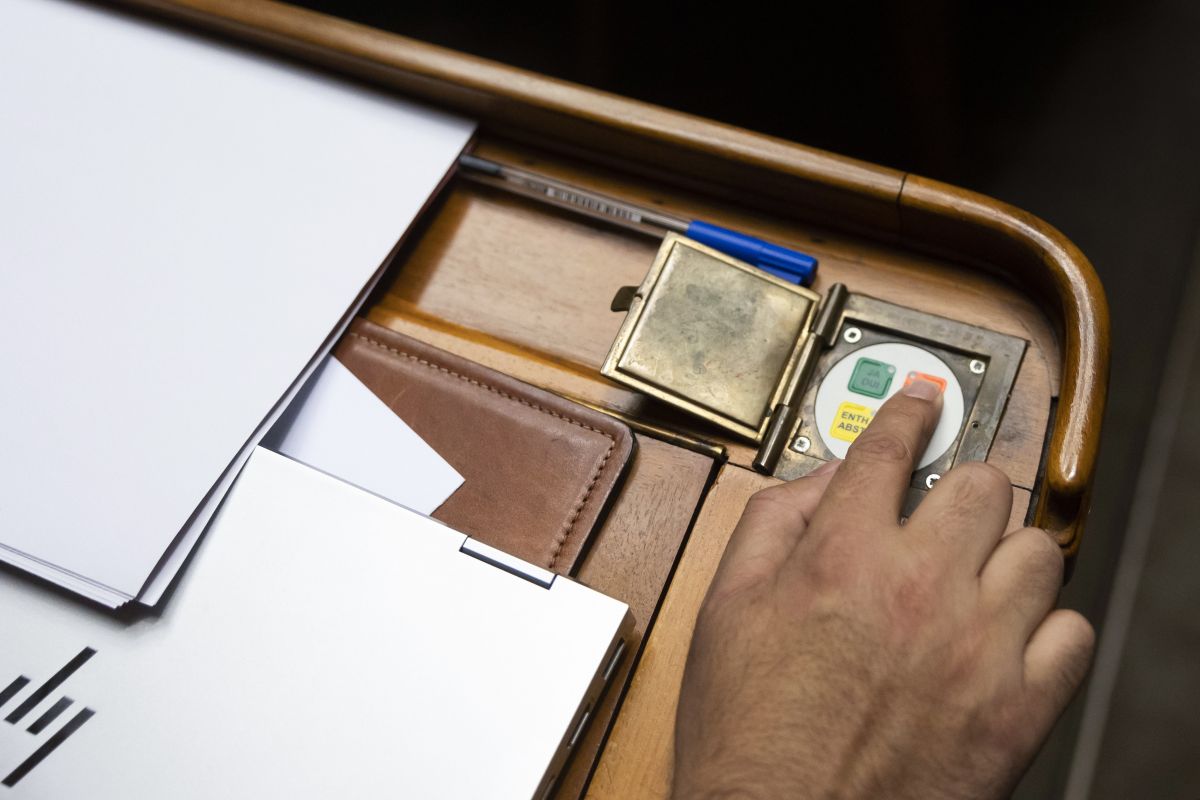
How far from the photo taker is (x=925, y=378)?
0.58 metres

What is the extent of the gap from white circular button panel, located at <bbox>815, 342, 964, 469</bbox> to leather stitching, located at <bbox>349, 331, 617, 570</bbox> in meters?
0.13

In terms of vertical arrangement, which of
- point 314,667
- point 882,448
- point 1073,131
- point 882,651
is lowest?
point 314,667

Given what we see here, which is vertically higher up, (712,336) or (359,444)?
(712,336)

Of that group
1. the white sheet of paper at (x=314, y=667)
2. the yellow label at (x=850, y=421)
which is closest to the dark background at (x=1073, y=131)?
the yellow label at (x=850, y=421)

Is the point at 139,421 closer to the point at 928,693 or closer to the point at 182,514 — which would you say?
the point at 182,514

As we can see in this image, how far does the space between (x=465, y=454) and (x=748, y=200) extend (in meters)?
0.26

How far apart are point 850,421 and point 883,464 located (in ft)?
0.25

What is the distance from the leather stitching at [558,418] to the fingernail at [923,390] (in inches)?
6.8

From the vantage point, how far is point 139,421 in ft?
1.92

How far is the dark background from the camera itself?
107 cm

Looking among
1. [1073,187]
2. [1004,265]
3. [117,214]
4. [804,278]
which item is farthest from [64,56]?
[1073,187]

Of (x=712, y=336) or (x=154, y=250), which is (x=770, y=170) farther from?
(x=154, y=250)

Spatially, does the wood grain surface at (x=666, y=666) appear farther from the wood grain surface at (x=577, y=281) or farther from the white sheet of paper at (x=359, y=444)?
the white sheet of paper at (x=359, y=444)

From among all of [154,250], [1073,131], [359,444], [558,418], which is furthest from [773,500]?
[1073,131]
